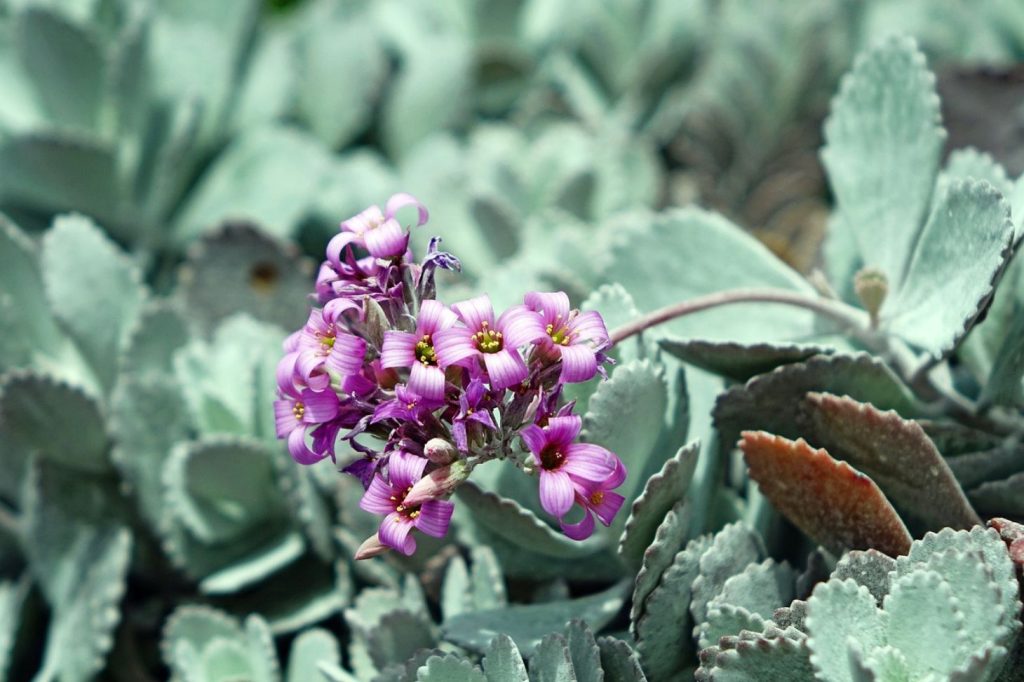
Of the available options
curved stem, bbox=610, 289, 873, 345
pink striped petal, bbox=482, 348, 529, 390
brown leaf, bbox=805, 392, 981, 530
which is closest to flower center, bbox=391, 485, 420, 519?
pink striped petal, bbox=482, 348, 529, 390

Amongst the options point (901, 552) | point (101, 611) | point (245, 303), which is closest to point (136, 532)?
point (101, 611)

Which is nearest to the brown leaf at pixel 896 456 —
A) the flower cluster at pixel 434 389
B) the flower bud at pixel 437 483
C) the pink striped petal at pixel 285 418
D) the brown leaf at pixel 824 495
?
the brown leaf at pixel 824 495

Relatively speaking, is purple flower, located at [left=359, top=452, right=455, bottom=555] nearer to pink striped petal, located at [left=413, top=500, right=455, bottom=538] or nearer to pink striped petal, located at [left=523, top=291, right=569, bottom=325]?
pink striped petal, located at [left=413, top=500, right=455, bottom=538]

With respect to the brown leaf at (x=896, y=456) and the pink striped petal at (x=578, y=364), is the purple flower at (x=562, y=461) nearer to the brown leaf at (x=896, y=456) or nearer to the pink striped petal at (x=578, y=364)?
the pink striped petal at (x=578, y=364)

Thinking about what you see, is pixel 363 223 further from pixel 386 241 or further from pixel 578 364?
pixel 578 364

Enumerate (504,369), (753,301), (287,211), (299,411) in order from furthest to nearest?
(287,211)
(753,301)
(299,411)
(504,369)

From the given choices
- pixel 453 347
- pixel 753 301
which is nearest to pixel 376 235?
pixel 453 347
